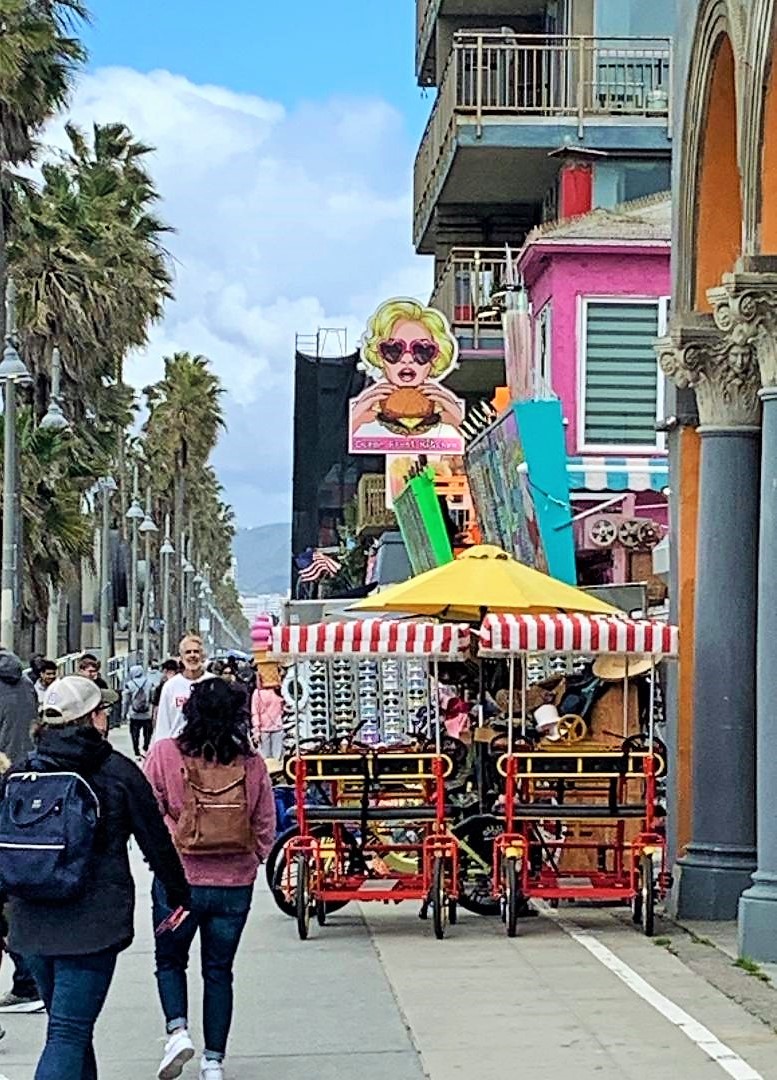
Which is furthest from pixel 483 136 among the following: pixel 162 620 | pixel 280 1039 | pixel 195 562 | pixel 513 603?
pixel 195 562

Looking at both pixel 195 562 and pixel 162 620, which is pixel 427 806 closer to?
pixel 162 620

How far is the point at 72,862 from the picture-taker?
740 centimetres

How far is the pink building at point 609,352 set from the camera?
25797 millimetres

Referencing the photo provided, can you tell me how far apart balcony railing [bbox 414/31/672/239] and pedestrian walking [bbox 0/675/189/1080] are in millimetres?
24023

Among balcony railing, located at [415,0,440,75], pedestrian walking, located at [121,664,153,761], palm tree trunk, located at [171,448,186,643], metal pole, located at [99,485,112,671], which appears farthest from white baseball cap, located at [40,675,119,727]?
palm tree trunk, located at [171,448,186,643]

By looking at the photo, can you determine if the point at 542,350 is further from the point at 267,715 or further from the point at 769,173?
the point at 769,173

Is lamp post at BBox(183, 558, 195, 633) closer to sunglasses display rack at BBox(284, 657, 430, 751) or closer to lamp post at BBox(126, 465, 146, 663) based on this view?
lamp post at BBox(126, 465, 146, 663)

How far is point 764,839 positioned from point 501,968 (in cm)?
176

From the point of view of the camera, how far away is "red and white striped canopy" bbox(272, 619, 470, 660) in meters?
14.9

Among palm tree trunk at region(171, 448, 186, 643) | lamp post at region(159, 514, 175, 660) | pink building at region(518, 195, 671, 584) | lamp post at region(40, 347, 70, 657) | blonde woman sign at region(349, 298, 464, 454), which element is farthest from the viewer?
palm tree trunk at region(171, 448, 186, 643)

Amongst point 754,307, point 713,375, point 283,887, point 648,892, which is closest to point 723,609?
point 713,375

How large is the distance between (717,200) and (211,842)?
798 cm

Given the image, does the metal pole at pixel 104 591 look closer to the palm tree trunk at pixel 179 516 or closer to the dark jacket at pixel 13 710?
the palm tree trunk at pixel 179 516

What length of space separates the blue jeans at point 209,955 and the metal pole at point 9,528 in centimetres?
2232
